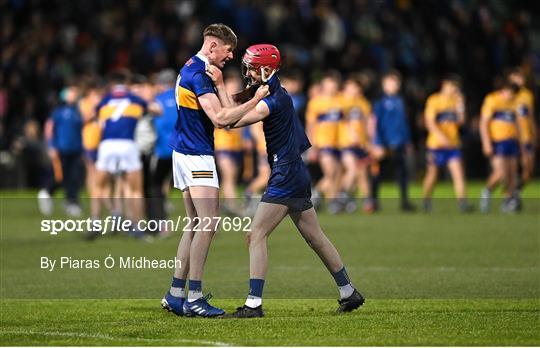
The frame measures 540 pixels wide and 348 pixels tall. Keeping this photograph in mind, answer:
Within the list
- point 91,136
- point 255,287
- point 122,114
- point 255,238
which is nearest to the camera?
point 255,287

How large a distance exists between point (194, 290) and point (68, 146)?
1536cm

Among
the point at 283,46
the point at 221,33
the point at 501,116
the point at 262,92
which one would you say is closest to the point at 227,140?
the point at 501,116

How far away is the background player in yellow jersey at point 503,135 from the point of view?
26859 millimetres

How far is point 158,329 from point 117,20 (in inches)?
1043

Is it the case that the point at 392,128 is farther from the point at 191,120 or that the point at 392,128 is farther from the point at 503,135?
the point at 191,120

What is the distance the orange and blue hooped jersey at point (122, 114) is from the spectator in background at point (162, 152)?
37cm

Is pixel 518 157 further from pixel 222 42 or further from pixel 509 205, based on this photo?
pixel 222 42

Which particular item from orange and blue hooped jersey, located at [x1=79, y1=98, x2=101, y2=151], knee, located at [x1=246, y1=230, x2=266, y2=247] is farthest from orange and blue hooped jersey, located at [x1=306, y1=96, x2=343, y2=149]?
knee, located at [x1=246, y1=230, x2=266, y2=247]

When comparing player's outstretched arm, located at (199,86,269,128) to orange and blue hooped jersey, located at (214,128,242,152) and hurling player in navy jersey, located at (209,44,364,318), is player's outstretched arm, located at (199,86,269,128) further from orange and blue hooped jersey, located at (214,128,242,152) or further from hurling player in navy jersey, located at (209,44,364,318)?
orange and blue hooped jersey, located at (214,128,242,152)

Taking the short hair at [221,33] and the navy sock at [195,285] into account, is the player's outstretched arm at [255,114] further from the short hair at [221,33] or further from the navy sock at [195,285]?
the navy sock at [195,285]

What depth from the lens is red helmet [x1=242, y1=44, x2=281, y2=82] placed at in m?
12.1

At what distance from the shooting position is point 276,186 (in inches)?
488

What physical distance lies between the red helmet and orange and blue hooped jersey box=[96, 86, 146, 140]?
29.6ft

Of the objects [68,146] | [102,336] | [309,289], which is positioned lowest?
[309,289]
